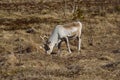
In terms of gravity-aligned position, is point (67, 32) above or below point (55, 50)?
above

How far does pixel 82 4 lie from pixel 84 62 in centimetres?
2511

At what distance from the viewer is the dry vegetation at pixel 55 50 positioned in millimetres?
14227

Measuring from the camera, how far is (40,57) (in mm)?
17516

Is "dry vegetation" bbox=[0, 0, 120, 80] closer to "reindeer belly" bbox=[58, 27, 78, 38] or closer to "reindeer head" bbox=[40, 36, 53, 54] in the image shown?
"reindeer head" bbox=[40, 36, 53, 54]

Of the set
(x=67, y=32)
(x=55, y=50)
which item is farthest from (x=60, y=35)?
(x=55, y=50)

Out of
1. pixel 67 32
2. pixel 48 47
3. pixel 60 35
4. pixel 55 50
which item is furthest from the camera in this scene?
pixel 55 50

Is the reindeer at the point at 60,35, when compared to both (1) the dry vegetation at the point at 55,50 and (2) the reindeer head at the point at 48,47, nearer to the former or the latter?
(2) the reindeer head at the point at 48,47

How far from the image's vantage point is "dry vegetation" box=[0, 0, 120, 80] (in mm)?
14227

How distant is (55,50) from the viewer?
73.3 ft

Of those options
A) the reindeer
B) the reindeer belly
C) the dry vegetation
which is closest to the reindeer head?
the reindeer

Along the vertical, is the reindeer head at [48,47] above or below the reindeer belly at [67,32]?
below

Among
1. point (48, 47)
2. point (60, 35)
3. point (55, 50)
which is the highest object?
point (60, 35)

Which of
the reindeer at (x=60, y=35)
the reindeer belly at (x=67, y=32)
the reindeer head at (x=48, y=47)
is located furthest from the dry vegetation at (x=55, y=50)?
the reindeer belly at (x=67, y=32)

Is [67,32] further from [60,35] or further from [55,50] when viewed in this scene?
[55,50]
